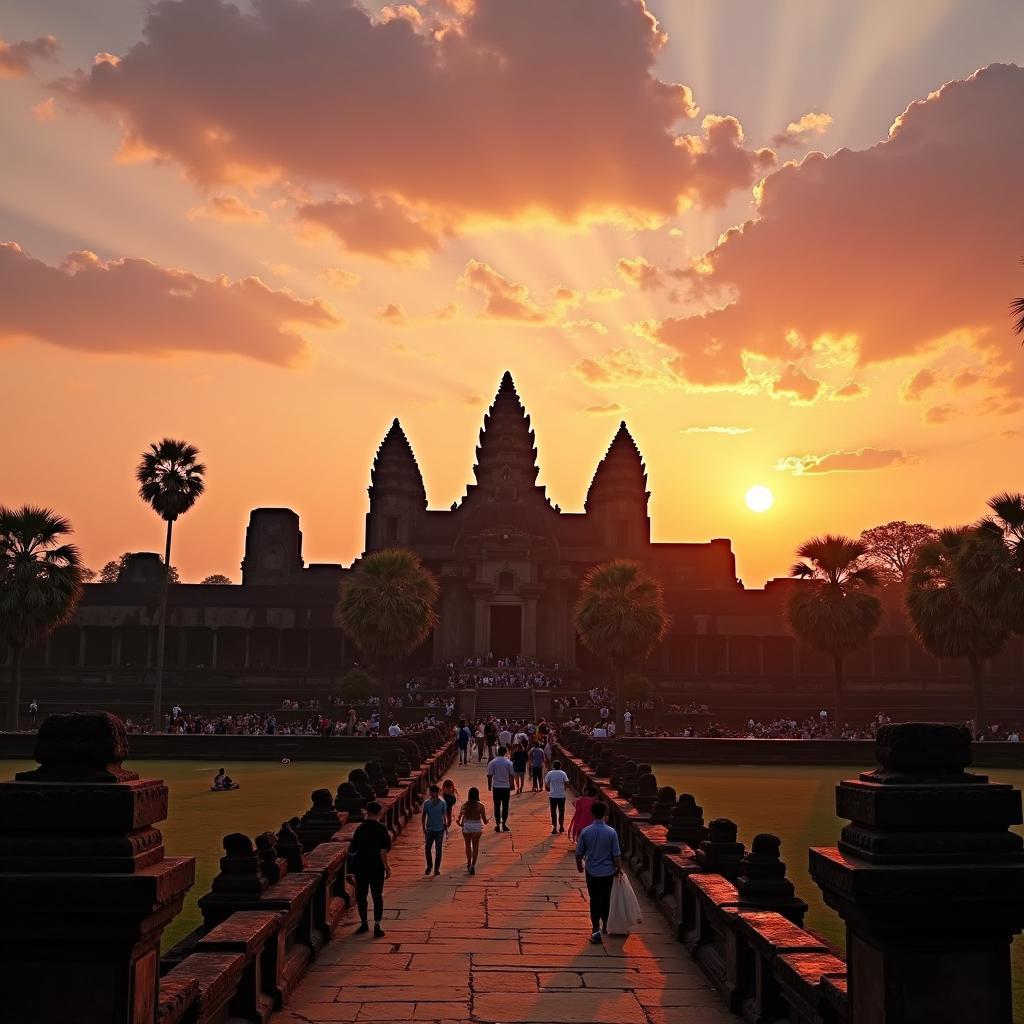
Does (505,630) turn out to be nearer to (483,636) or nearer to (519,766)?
(483,636)

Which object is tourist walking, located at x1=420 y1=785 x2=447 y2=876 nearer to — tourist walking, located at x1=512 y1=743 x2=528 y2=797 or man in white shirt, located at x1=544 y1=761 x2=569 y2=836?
man in white shirt, located at x1=544 y1=761 x2=569 y2=836

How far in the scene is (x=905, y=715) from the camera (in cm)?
5975

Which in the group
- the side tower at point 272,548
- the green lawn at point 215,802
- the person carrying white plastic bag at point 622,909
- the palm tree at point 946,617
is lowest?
the green lawn at point 215,802

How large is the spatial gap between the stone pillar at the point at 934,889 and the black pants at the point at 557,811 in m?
15.6

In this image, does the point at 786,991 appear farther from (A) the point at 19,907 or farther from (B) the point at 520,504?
(B) the point at 520,504

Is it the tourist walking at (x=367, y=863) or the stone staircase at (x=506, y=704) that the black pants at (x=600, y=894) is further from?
Result: the stone staircase at (x=506, y=704)

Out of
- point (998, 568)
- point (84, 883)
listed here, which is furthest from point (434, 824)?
Answer: point (998, 568)

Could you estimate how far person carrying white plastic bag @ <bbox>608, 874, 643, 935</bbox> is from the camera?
1162cm

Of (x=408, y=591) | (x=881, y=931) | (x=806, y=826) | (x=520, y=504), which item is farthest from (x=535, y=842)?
(x=520, y=504)

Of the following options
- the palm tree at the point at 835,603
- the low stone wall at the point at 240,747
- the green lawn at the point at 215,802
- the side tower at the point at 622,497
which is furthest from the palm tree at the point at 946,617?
the side tower at the point at 622,497

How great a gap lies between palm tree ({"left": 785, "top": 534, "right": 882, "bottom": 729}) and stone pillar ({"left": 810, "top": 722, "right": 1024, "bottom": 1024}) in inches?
1813

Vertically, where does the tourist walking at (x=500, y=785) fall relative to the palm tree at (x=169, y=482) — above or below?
below

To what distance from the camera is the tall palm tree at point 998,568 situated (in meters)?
34.1

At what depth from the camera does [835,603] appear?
49.9 metres
